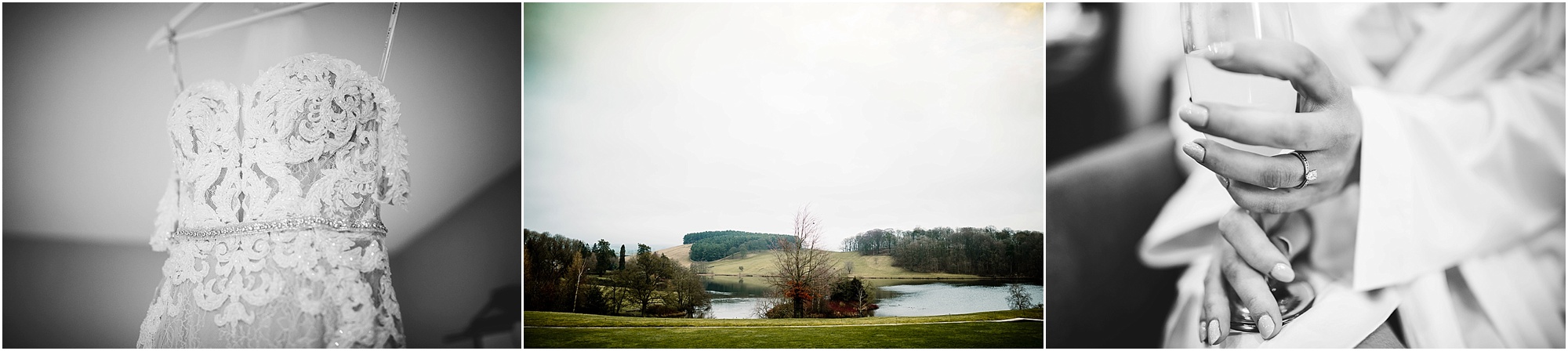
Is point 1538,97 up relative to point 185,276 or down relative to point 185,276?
up

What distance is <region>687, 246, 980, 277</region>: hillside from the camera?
147 inches

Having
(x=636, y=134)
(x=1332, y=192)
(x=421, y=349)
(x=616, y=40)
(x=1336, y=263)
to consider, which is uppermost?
(x=616, y=40)

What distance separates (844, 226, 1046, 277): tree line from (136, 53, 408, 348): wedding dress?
6.68 ft

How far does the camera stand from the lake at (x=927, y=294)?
377 cm

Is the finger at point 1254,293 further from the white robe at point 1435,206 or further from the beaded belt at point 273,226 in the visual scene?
the beaded belt at point 273,226

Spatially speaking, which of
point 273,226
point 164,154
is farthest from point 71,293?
point 273,226

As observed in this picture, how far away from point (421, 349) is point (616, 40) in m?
1.46

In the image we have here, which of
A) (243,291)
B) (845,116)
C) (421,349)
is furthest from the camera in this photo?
(845,116)

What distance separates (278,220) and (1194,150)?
10.4 ft

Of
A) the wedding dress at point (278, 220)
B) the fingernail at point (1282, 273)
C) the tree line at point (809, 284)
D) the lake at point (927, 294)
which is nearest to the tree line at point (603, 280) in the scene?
the lake at point (927, 294)

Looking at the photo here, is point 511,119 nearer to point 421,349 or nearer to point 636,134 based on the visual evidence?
point 636,134

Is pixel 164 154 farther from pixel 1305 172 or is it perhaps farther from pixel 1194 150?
pixel 1305 172

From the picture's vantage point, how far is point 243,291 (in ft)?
7.11

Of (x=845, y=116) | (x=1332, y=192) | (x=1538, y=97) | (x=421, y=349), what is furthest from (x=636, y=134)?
(x=1538, y=97)
